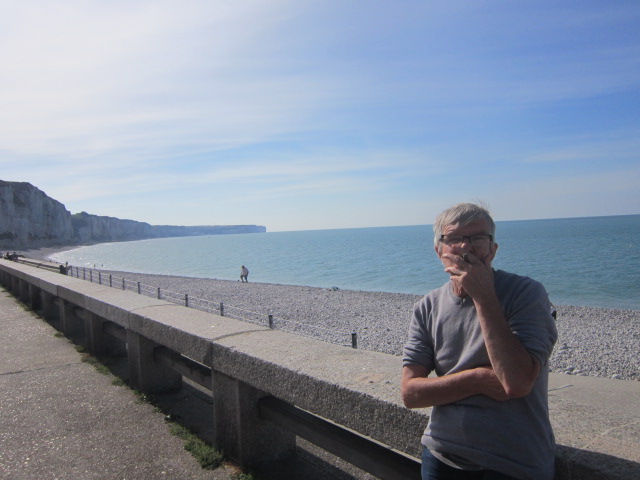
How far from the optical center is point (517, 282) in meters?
1.74

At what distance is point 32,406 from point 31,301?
21.4ft

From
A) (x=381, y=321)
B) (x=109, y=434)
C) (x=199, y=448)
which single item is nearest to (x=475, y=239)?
(x=199, y=448)

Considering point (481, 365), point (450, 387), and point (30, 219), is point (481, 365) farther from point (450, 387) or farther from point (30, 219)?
point (30, 219)

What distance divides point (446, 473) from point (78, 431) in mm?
3120

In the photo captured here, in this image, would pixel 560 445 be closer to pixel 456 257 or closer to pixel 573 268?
pixel 456 257

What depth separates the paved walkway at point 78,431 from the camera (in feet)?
10.7

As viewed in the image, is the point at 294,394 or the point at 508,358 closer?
the point at 508,358

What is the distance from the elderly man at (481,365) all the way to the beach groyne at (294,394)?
0.22 meters

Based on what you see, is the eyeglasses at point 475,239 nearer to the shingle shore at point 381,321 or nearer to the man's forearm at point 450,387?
the man's forearm at point 450,387

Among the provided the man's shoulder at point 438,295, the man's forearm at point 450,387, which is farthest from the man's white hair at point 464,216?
the man's forearm at point 450,387

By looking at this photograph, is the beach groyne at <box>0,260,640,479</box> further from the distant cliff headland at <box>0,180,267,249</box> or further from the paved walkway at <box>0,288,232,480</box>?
the distant cliff headland at <box>0,180,267,249</box>

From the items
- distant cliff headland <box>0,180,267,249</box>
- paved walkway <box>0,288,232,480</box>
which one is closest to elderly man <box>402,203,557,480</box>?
paved walkway <box>0,288,232,480</box>

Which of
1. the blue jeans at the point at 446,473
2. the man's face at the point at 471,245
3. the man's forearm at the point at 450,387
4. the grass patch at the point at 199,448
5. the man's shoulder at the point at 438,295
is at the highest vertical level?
the man's face at the point at 471,245

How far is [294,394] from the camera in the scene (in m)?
2.77
